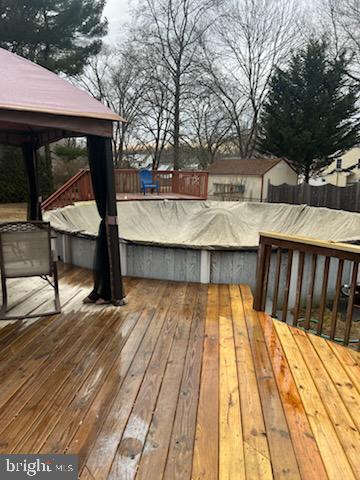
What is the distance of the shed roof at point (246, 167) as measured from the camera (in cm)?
1802

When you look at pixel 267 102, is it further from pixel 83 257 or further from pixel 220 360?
pixel 220 360

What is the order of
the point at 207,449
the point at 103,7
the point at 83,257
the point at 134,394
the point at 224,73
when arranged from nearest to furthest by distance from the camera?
the point at 207,449, the point at 134,394, the point at 83,257, the point at 103,7, the point at 224,73

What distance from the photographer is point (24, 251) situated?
3.14 metres

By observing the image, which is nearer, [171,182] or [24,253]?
[24,253]

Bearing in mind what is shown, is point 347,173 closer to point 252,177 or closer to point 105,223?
point 252,177

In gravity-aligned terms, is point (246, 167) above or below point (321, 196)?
above

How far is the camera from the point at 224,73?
21.1m

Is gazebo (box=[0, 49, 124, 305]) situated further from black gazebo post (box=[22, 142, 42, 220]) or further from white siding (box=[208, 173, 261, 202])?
white siding (box=[208, 173, 261, 202])

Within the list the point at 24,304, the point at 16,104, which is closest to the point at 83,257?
the point at 24,304

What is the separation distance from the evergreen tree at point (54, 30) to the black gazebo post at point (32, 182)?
11.0 m

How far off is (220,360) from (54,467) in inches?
52.9

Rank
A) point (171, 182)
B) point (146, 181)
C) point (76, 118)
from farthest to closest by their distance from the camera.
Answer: point (171, 182) < point (146, 181) < point (76, 118)

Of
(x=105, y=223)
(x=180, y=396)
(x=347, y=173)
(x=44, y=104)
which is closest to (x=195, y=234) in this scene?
(x=105, y=223)

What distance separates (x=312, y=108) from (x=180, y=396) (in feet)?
60.1
